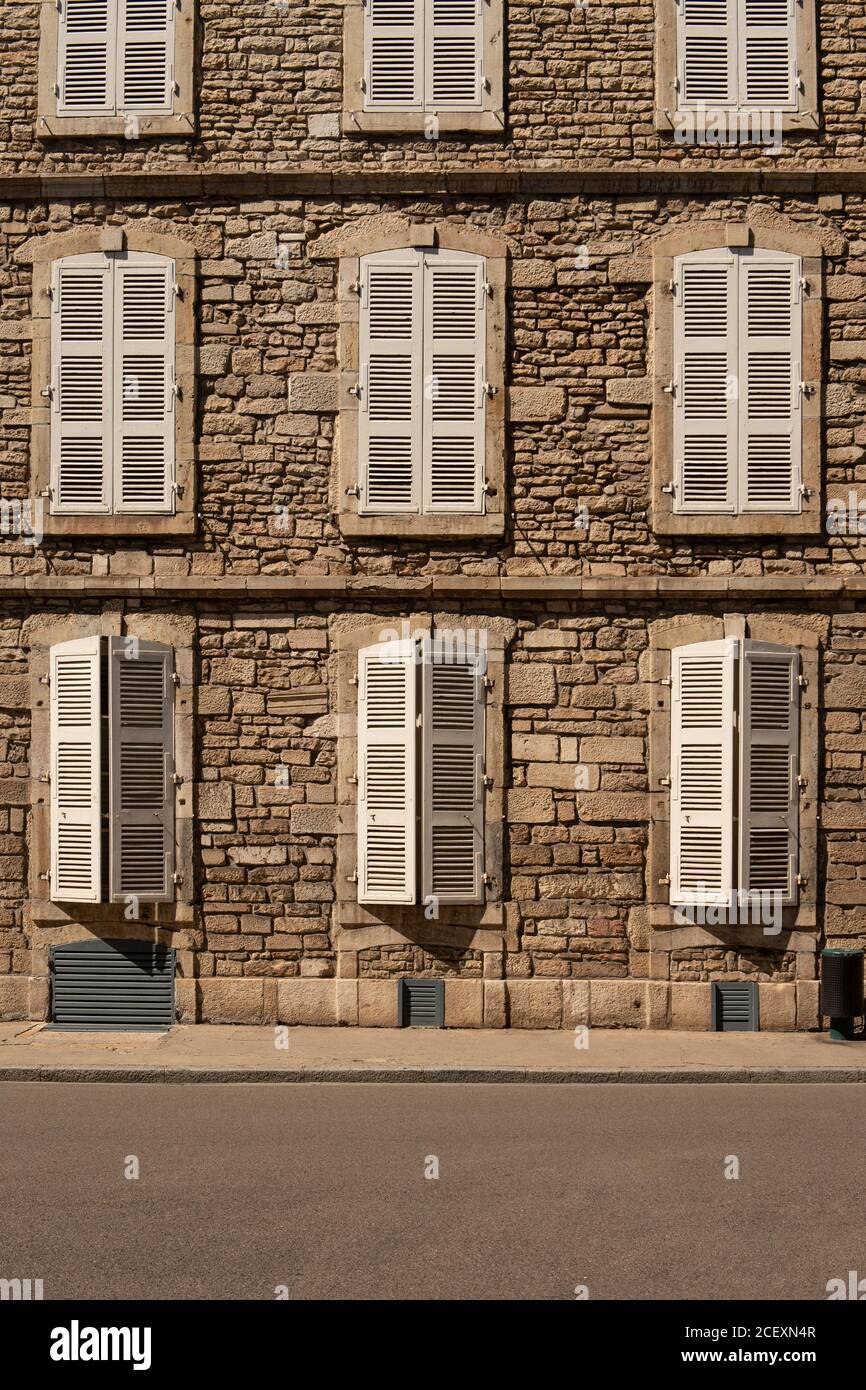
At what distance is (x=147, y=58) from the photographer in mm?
11164

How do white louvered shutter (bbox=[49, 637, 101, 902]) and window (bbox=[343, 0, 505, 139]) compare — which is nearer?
white louvered shutter (bbox=[49, 637, 101, 902])

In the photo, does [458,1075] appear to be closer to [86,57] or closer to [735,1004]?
[735,1004]

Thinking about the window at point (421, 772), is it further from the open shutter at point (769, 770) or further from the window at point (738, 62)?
the window at point (738, 62)

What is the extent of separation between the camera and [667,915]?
10.8 meters

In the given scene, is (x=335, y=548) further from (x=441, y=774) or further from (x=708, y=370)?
(x=708, y=370)

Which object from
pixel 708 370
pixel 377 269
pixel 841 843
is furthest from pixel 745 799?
pixel 377 269

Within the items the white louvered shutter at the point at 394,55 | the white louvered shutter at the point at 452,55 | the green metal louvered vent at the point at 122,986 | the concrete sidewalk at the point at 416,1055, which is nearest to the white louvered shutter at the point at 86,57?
the white louvered shutter at the point at 394,55

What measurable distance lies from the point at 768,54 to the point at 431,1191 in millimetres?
9631

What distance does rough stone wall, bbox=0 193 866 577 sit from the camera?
10945 millimetres

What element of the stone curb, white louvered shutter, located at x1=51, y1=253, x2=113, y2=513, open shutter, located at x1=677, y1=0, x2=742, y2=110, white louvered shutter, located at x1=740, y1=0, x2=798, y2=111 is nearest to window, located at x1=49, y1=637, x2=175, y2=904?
white louvered shutter, located at x1=51, y1=253, x2=113, y2=513

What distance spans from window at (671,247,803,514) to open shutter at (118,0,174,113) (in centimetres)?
468

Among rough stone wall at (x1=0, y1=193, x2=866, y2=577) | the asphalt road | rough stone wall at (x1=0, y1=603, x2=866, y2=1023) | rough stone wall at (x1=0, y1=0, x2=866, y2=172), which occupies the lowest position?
the asphalt road

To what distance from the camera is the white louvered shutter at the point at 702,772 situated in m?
10.7

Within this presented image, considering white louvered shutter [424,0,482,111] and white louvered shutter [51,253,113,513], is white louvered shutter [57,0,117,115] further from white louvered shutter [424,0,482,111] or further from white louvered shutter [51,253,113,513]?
white louvered shutter [424,0,482,111]
